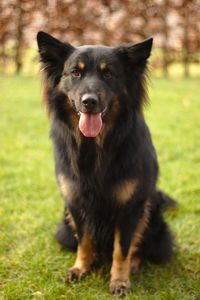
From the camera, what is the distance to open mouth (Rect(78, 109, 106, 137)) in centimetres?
317

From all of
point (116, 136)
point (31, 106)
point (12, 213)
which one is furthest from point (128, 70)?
point (31, 106)

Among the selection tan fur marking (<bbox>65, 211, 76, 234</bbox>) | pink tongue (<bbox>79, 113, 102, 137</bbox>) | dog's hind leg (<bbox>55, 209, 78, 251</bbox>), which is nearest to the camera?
pink tongue (<bbox>79, 113, 102, 137</bbox>)

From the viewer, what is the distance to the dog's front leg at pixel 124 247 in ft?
11.3

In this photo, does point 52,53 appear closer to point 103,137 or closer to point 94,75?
point 94,75

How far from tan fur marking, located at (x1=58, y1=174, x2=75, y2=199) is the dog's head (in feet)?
1.62

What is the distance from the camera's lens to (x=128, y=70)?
338cm

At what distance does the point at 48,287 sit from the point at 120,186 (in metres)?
1.07

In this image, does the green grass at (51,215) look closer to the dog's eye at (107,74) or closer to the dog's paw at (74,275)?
the dog's paw at (74,275)

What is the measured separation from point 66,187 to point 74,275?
83 centimetres

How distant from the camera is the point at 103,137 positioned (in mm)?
3377

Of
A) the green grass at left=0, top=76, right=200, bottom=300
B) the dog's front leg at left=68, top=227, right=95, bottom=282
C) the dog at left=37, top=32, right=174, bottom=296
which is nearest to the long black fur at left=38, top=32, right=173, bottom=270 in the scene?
the dog at left=37, top=32, right=174, bottom=296

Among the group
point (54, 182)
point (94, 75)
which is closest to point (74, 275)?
point (94, 75)

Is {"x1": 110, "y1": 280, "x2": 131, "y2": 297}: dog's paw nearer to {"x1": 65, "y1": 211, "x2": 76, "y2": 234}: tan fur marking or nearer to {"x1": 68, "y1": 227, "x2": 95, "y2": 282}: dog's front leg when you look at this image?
{"x1": 68, "y1": 227, "x2": 95, "y2": 282}: dog's front leg

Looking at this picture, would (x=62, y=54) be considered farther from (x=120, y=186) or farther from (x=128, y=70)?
(x=120, y=186)
